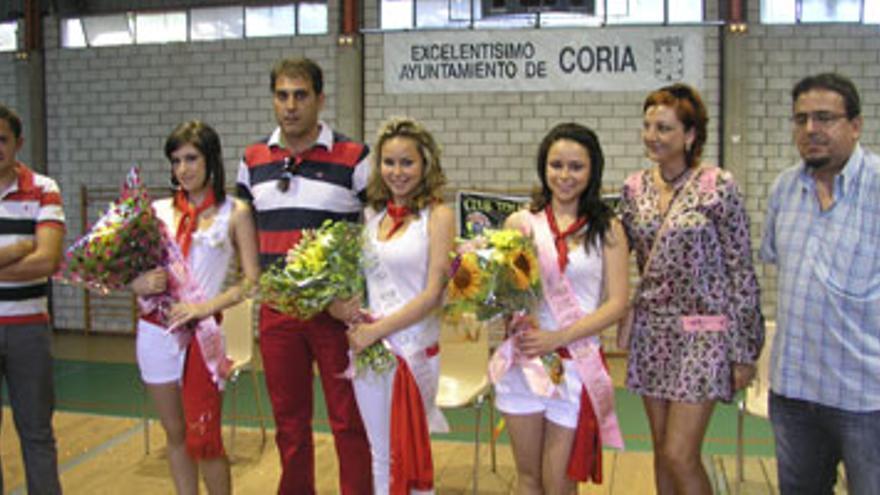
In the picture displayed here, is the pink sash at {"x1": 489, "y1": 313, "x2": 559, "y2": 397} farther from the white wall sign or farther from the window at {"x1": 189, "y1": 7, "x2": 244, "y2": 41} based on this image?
the window at {"x1": 189, "y1": 7, "x2": 244, "y2": 41}

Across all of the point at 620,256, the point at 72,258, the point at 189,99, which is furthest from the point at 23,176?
the point at 189,99

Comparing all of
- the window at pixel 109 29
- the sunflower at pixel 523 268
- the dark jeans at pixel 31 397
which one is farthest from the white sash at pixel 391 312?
the window at pixel 109 29

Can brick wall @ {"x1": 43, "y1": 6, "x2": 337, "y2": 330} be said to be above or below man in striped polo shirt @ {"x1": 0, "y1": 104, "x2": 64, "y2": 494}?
above

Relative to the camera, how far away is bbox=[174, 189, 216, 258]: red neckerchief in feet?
8.50

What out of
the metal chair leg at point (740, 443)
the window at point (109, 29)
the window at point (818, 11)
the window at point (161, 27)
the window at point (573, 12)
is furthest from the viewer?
the window at point (109, 29)

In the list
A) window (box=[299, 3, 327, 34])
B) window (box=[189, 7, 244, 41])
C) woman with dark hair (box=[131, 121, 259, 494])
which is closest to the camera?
woman with dark hair (box=[131, 121, 259, 494])

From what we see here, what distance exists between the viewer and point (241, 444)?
4.07 meters

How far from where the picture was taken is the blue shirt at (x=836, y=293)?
1.94 m

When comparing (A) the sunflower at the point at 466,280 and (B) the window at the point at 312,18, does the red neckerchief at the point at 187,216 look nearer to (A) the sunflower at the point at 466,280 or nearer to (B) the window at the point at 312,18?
(A) the sunflower at the point at 466,280

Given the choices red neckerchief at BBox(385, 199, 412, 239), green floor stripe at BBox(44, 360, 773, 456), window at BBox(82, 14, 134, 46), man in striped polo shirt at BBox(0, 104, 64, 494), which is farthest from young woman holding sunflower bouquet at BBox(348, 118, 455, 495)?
window at BBox(82, 14, 134, 46)

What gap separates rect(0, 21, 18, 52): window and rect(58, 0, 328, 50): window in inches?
24.8

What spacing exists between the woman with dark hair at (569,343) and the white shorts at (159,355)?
1.10 metres

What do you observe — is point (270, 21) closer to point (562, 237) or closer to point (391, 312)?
point (391, 312)

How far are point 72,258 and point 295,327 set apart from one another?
75cm
